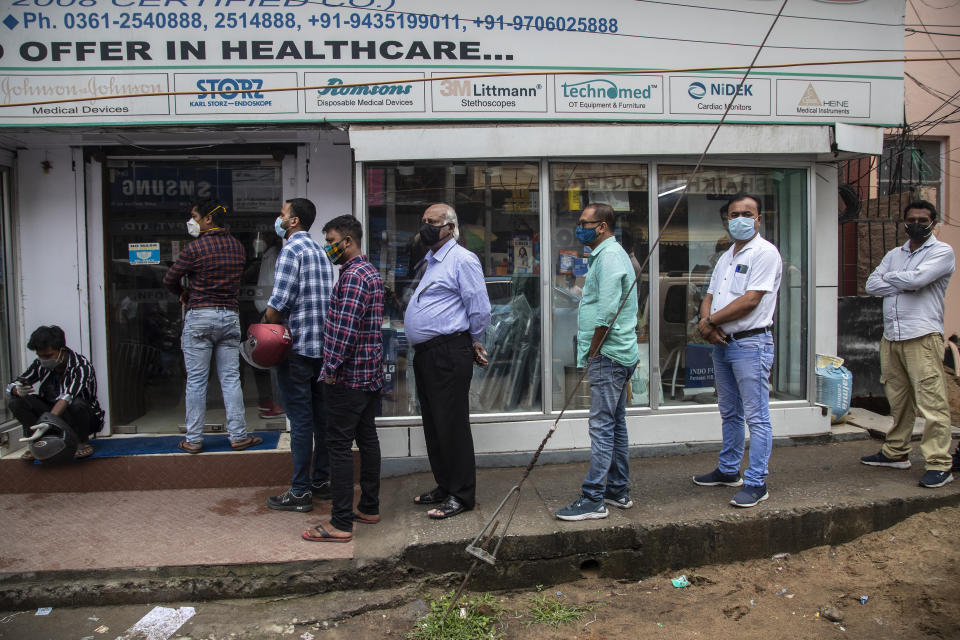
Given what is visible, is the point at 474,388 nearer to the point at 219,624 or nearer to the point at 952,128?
the point at 219,624

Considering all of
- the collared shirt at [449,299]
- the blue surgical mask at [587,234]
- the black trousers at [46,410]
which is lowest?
the black trousers at [46,410]

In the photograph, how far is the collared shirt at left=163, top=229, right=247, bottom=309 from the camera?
16.1 feet

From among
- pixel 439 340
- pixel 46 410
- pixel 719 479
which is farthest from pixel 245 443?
pixel 719 479

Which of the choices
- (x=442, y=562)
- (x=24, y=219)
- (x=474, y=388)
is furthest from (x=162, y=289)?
(x=442, y=562)

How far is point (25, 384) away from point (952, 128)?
992 cm

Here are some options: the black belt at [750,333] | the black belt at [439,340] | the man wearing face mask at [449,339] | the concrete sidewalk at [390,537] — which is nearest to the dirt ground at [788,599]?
the concrete sidewalk at [390,537]

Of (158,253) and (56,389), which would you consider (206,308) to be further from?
(56,389)

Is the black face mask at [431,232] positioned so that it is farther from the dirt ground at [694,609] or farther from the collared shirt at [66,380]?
the collared shirt at [66,380]

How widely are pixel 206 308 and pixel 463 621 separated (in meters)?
2.93

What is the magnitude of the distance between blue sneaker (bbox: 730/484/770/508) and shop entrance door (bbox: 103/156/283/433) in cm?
370

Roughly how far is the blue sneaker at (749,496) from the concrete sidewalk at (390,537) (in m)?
0.06

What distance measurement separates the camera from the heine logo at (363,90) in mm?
5051

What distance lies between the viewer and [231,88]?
503 cm

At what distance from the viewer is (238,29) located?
5016 millimetres
